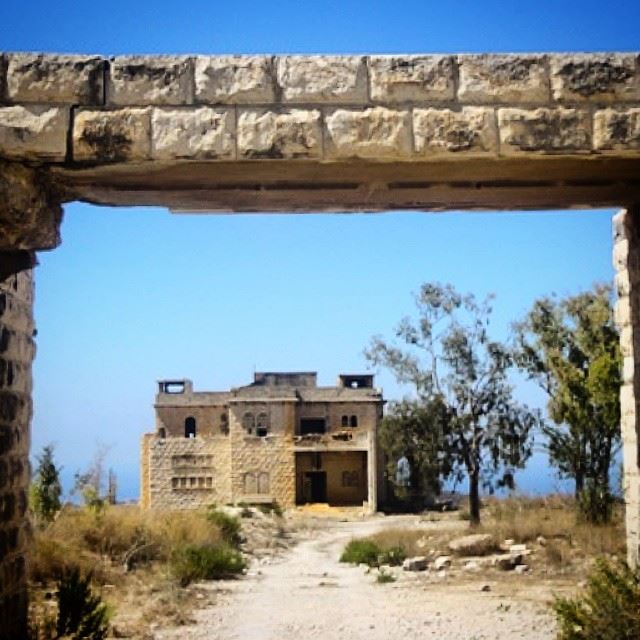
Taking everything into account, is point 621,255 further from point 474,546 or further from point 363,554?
point 363,554

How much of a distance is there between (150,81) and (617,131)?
2487 mm

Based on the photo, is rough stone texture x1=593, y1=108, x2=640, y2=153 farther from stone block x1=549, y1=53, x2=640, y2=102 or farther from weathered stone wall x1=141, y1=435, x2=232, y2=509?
weathered stone wall x1=141, y1=435, x2=232, y2=509

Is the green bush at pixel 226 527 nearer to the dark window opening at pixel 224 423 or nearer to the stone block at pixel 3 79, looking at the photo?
the stone block at pixel 3 79

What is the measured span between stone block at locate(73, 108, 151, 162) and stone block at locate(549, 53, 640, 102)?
219 centimetres

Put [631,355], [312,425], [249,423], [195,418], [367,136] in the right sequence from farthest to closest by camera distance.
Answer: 1. [195,418]
2. [312,425]
3. [249,423]
4. [631,355]
5. [367,136]

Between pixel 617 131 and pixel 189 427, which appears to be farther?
pixel 189 427

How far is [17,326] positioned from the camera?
6691 mm

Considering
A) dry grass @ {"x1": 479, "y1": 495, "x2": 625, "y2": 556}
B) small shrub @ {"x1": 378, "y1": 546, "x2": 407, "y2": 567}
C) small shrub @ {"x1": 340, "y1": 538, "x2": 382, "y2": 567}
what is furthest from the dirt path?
dry grass @ {"x1": 479, "y1": 495, "x2": 625, "y2": 556}

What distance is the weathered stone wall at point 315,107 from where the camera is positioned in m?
4.61

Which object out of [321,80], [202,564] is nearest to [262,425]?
[202,564]

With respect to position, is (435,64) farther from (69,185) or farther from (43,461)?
(43,461)

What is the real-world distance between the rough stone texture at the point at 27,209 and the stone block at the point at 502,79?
2.41m

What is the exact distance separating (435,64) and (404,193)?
113 centimetres

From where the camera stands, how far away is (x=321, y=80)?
4648 mm
